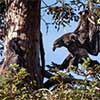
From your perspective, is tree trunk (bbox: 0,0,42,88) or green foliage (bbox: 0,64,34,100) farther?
tree trunk (bbox: 0,0,42,88)

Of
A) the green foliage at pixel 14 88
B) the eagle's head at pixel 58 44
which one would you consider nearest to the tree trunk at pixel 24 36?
the eagle's head at pixel 58 44

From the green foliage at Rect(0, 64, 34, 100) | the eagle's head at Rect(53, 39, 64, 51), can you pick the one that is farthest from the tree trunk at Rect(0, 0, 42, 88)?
the green foliage at Rect(0, 64, 34, 100)

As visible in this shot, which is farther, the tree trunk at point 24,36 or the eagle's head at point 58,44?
the eagle's head at point 58,44

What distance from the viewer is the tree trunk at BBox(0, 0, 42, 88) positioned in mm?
6129

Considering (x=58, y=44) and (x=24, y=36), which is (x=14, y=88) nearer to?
(x=24, y=36)

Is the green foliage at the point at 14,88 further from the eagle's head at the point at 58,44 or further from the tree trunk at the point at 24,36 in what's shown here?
the eagle's head at the point at 58,44

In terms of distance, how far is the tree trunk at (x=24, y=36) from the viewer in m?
6.13

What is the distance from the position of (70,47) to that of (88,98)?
8.86 feet

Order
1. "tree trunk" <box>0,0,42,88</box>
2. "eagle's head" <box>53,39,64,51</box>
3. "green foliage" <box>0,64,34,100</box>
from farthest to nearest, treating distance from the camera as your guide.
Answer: "eagle's head" <box>53,39,64,51</box>, "tree trunk" <box>0,0,42,88</box>, "green foliage" <box>0,64,34,100</box>

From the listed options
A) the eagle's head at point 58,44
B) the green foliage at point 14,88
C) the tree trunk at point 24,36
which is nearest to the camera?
the green foliage at point 14,88

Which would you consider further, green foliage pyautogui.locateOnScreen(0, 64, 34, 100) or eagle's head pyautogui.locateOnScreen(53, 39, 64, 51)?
eagle's head pyautogui.locateOnScreen(53, 39, 64, 51)

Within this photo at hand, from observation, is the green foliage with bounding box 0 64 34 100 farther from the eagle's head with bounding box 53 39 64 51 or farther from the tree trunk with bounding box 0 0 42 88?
the eagle's head with bounding box 53 39 64 51

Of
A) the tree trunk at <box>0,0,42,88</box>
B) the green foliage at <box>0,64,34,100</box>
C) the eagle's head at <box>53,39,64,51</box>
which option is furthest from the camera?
the eagle's head at <box>53,39,64,51</box>

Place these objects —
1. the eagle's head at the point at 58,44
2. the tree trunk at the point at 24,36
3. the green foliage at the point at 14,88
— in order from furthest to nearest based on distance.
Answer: the eagle's head at the point at 58,44 < the tree trunk at the point at 24,36 < the green foliage at the point at 14,88
